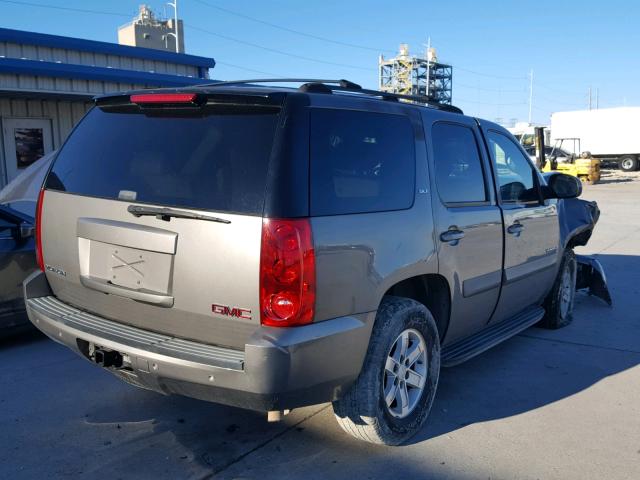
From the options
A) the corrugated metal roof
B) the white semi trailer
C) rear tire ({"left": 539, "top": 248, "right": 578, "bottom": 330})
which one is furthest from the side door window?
the white semi trailer

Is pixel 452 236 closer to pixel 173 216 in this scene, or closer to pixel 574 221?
pixel 173 216

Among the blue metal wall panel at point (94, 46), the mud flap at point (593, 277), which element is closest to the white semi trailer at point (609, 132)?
the blue metal wall panel at point (94, 46)

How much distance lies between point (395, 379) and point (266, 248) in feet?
4.24

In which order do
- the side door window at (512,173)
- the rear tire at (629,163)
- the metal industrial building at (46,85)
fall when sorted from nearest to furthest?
1. the side door window at (512,173)
2. the metal industrial building at (46,85)
3. the rear tire at (629,163)

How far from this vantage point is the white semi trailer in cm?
3938

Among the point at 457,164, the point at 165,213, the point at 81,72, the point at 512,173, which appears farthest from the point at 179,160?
the point at 81,72

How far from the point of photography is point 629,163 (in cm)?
4041

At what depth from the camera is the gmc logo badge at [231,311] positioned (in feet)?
9.31

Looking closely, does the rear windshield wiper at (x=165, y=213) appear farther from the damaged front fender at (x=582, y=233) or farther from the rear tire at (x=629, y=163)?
the rear tire at (x=629, y=163)

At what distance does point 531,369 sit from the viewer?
493 cm

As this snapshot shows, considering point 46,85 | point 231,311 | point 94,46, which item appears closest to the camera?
point 231,311

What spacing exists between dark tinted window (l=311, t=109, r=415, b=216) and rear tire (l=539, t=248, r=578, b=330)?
294cm

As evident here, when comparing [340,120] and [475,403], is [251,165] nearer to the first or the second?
[340,120]

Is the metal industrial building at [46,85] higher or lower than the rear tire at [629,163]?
higher
